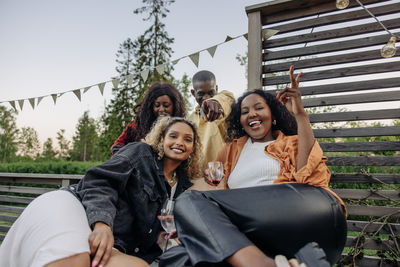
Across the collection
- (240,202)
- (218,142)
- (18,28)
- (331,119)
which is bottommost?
(240,202)

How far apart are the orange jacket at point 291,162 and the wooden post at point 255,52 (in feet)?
3.41

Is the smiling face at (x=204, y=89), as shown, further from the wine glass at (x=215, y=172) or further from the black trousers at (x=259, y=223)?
the black trousers at (x=259, y=223)

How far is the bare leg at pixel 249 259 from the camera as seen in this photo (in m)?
1.03

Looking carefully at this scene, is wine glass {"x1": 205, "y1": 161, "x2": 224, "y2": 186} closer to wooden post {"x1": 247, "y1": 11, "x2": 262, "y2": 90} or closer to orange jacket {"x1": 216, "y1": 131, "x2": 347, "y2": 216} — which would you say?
orange jacket {"x1": 216, "y1": 131, "x2": 347, "y2": 216}

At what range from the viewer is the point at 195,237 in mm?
1253

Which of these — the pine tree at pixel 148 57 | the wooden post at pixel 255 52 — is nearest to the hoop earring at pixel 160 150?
the wooden post at pixel 255 52

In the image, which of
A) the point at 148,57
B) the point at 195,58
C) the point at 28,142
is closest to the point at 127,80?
the point at 195,58

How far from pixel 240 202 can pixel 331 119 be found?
6.89ft

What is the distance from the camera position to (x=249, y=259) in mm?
1046

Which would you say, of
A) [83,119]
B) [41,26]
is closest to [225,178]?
[41,26]

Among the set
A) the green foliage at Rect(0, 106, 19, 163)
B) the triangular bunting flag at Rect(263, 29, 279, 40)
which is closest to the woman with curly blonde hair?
the triangular bunting flag at Rect(263, 29, 279, 40)

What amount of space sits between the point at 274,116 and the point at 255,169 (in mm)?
662

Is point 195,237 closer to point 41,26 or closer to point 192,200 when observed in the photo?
point 192,200

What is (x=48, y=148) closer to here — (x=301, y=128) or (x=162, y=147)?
(x=162, y=147)
